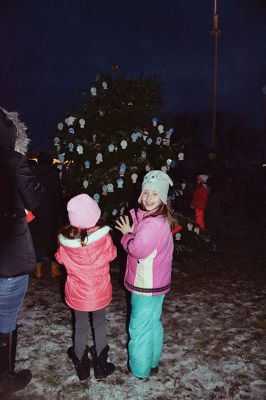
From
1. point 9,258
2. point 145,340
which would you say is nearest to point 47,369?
point 145,340

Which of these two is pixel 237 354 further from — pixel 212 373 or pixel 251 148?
pixel 251 148

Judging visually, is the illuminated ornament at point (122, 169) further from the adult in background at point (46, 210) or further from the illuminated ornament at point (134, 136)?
the adult in background at point (46, 210)

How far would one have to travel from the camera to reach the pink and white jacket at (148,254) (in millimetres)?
3045

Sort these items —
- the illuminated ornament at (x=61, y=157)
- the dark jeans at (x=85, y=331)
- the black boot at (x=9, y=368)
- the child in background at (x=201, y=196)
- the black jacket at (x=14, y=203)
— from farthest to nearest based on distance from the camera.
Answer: the child in background at (x=201, y=196) < the illuminated ornament at (x=61, y=157) < the dark jeans at (x=85, y=331) < the black boot at (x=9, y=368) < the black jacket at (x=14, y=203)

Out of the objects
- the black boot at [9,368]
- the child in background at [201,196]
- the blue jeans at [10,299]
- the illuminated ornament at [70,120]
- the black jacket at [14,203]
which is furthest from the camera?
the child in background at [201,196]

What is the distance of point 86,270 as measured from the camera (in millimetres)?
3246

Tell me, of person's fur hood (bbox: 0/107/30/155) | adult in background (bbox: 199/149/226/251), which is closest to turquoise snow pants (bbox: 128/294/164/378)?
person's fur hood (bbox: 0/107/30/155)

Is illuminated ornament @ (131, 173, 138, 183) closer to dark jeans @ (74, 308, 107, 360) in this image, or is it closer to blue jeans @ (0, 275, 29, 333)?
dark jeans @ (74, 308, 107, 360)

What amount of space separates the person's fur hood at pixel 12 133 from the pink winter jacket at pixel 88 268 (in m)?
0.89

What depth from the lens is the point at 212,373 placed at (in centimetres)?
353

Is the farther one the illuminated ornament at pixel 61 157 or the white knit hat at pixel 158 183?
the illuminated ornament at pixel 61 157

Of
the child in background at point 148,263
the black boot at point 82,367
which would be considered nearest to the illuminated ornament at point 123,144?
the child in background at point 148,263

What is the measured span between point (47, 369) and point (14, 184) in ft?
6.60

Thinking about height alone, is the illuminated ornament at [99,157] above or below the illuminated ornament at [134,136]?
below
